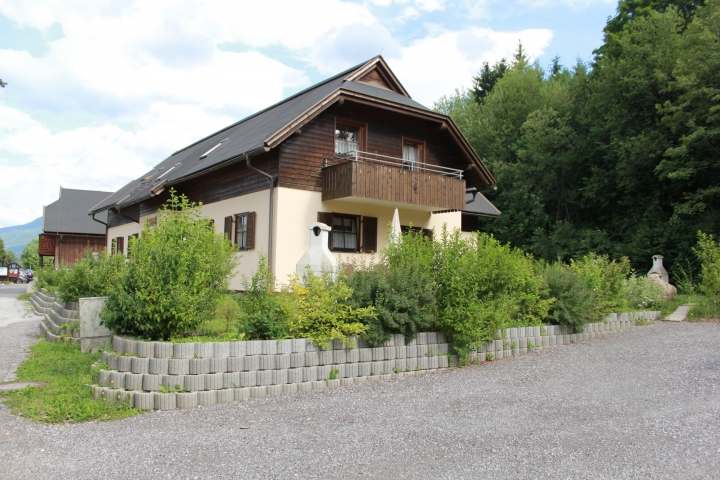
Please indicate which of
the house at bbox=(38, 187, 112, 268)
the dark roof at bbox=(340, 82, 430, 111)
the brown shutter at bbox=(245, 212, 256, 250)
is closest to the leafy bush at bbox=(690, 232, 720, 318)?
the dark roof at bbox=(340, 82, 430, 111)

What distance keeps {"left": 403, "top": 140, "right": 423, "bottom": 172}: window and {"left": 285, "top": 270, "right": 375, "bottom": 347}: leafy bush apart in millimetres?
11934

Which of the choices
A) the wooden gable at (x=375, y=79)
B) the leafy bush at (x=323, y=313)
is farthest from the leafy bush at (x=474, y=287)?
the wooden gable at (x=375, y=79)

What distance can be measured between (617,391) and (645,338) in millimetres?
4771

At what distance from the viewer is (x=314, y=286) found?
767 centimetres

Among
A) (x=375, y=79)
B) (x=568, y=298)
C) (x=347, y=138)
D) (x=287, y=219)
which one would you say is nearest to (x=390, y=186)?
(x=347, y=138)

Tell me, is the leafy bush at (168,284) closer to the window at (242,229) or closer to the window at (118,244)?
the window at (242,229)

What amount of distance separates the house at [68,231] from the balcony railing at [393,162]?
1048 inches

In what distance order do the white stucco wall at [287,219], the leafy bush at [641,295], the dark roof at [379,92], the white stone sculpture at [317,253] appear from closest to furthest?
the white stone sculpture at [317,253] → the leafy bush at [641,295] → the white stucco wall at [287,219] → the dark roof at [379,92]

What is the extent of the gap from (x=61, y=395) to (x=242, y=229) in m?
11.3

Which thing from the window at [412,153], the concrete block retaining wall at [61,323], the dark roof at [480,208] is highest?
the window at [412,153]

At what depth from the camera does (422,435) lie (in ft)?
17.2

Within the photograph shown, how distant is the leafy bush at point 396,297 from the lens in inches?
302

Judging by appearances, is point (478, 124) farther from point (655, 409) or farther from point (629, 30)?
point (655, 409)

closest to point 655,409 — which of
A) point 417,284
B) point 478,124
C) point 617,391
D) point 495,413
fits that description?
point 617,391
